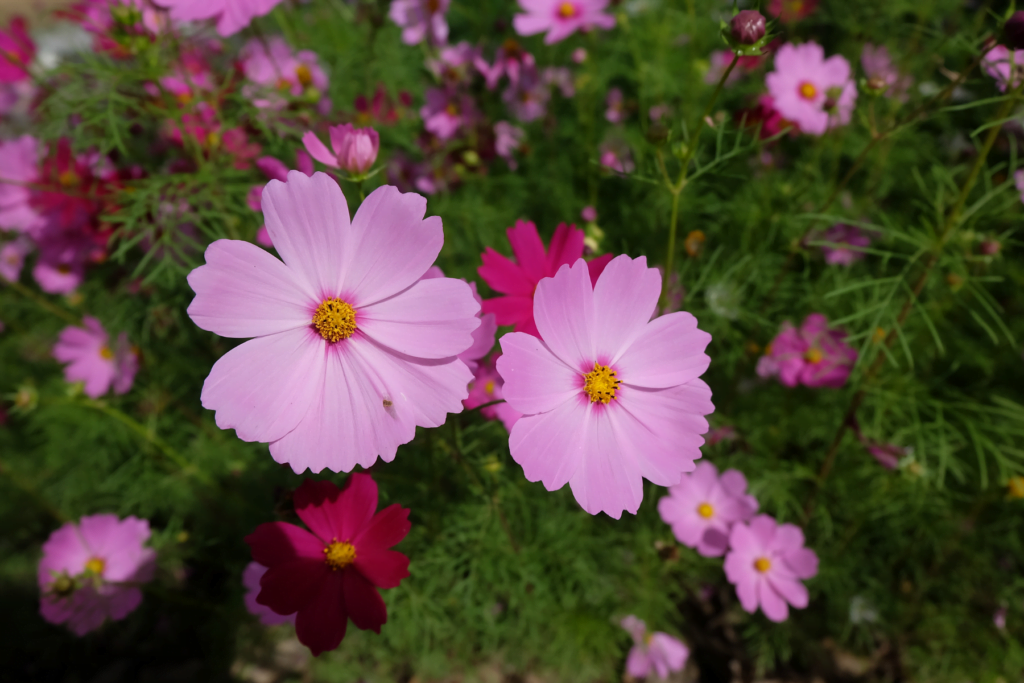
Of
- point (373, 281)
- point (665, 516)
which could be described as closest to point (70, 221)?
point (373, 281)

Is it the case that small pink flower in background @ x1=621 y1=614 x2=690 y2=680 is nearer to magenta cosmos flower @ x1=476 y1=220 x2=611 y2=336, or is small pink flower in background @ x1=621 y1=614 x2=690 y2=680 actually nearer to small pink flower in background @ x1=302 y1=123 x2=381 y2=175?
magenta cosmos flower @ x1=476 y1=220 x2=611 y2=336

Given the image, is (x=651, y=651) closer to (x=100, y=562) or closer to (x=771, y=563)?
(x=771, y=563)

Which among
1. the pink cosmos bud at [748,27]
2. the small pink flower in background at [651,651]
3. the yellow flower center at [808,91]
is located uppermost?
the pink cosmos bud at [748,27]

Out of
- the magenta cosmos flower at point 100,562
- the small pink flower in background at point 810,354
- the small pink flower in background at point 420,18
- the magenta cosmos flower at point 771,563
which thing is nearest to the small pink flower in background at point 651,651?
the magenta cosmos flower at point 771,563

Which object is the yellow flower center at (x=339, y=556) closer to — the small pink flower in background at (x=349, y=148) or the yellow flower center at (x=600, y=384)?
the yellow flower center at (x=600, y=384)

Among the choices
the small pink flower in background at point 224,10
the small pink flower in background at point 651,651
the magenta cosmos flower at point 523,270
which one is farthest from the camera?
the small pink flower in background at point 651,651

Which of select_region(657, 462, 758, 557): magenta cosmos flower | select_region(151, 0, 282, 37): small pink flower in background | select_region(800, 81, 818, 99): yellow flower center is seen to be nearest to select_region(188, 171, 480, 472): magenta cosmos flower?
select_region(151, 0, 282, 37): small pink flower in background

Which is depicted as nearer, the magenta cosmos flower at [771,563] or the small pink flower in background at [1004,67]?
the small pink flower in background at [1004,67]
